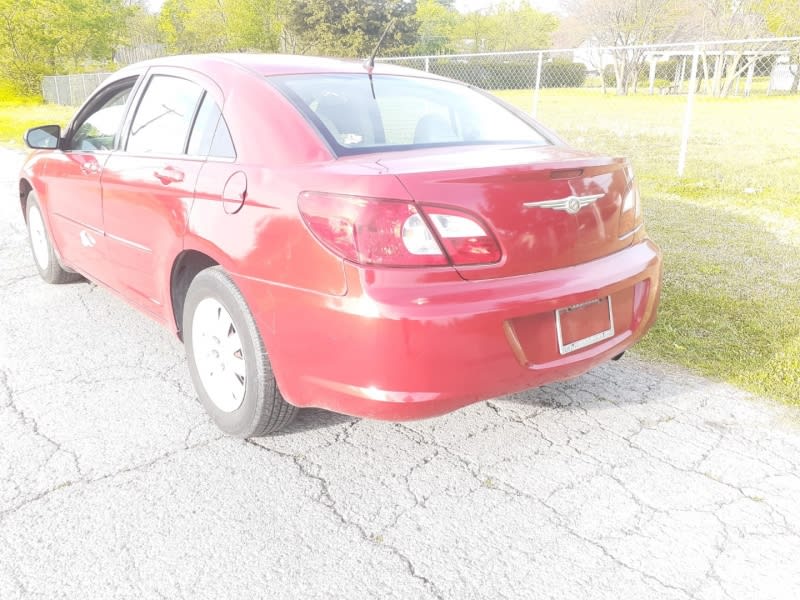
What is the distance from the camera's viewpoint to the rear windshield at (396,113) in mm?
2661

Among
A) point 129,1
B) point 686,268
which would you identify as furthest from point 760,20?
point 129,1

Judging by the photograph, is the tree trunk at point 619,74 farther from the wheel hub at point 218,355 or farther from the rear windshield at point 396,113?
the wheel hub at point 218,355

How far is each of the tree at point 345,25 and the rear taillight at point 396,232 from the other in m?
45.5

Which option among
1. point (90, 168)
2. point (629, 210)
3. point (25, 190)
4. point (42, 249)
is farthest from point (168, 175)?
point (25, 190)

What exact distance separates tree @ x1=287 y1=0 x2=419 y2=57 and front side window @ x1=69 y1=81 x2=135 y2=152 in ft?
143

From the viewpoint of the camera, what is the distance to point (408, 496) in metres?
2.43

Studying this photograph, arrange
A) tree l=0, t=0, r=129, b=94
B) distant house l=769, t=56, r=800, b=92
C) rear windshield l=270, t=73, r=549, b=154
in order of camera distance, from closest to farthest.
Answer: rear windshield l=270, t=73, r=549, b=154, distant house l=769, t=56, r=800, b=92, tree l=0, t=0, r=129, b=94

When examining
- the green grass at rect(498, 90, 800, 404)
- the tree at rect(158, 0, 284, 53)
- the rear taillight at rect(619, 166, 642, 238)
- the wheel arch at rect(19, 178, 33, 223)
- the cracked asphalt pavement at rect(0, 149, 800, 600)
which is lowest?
the green grass at rect(498, 90, 800, 404)

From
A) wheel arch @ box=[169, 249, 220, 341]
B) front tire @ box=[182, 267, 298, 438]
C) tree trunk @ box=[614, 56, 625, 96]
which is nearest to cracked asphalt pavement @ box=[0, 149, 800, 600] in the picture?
front tire @ box=[182, 267, 298, 438]

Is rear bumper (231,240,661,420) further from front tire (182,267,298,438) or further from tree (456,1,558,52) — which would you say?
tree (456,1,558,52)

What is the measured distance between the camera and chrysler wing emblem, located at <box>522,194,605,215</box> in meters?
2.31

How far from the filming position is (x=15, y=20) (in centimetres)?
3666

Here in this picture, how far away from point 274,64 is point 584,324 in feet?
6.03

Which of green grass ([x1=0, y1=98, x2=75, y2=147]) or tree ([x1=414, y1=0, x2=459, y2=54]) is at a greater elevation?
tree ([x1=414, y1=0, x2=459, y2=54])
